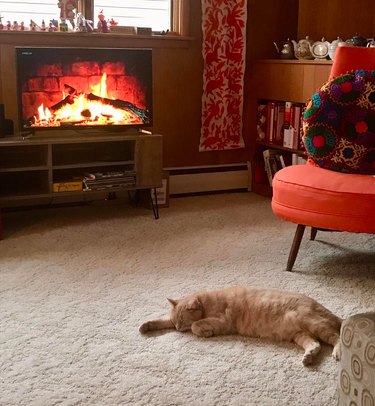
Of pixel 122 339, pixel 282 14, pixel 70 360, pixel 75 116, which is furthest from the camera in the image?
pixel 282 14

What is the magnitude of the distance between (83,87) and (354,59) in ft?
5.45

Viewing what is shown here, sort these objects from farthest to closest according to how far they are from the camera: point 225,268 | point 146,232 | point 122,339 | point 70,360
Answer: point 146,232
point 225,268
point 122,339
point 70,360

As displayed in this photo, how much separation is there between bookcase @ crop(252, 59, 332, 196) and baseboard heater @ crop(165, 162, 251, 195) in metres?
0.10

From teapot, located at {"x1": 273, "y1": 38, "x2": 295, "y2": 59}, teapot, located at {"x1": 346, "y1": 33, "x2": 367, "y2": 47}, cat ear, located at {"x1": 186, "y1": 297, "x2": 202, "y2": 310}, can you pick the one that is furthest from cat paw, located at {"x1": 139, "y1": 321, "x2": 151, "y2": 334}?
teapot, located at {"x1": 273, "y1": 38, "x2": 295, "y2": 59}

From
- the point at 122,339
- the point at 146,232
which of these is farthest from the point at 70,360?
the point at 146,232

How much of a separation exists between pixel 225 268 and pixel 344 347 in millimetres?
1509

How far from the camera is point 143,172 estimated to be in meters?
3.85

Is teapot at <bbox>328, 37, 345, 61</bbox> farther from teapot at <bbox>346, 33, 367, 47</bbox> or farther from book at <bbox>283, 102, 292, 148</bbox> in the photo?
book at <bbox>283, 102, 292, 148</bbox>

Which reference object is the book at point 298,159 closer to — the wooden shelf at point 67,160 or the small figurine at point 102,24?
the wooden shelf at point 67,160

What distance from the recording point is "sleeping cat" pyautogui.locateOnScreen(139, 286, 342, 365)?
2148 mm

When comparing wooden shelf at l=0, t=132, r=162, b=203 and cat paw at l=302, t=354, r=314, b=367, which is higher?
wooden shelf at l=0, t=132, r=162, b=203

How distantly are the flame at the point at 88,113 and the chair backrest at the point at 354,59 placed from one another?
4.51 feet

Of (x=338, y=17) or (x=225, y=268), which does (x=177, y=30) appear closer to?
(x=338, y=17)

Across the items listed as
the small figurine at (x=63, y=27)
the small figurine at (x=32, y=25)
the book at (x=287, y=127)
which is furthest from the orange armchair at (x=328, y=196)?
the small figurine at (x=32, y=25)
